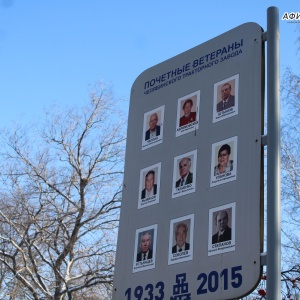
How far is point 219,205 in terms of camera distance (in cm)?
364

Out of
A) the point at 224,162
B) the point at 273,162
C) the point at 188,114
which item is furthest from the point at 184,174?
the point at 273,162

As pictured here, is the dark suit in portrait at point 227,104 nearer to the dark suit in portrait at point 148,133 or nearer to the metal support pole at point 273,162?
the metal support pole at point 273,162

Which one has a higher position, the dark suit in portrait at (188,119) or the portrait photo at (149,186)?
the dark suit in portrait at (188,119)

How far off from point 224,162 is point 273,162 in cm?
34

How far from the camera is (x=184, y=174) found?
3.95 m

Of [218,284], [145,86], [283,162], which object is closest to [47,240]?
[283,162]

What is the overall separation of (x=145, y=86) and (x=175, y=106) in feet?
1.48

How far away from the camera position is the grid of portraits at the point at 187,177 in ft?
11.8

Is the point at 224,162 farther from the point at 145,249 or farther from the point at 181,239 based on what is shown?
the point at 145,249

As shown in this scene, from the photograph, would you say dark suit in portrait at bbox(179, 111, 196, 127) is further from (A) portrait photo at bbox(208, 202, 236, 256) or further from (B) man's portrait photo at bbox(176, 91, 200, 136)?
(A) portrait photo at bbox(208, 202, 236, 256)

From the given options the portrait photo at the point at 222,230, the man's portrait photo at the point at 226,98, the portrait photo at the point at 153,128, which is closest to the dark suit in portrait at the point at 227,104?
the man's portrait photo at the point at 226,98

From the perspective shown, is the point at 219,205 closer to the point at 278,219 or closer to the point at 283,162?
the point at 278,219

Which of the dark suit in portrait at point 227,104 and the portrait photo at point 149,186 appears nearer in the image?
the dark suit in portrait at point 227,104

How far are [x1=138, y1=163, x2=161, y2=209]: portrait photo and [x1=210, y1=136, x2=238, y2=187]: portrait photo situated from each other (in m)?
0.46
